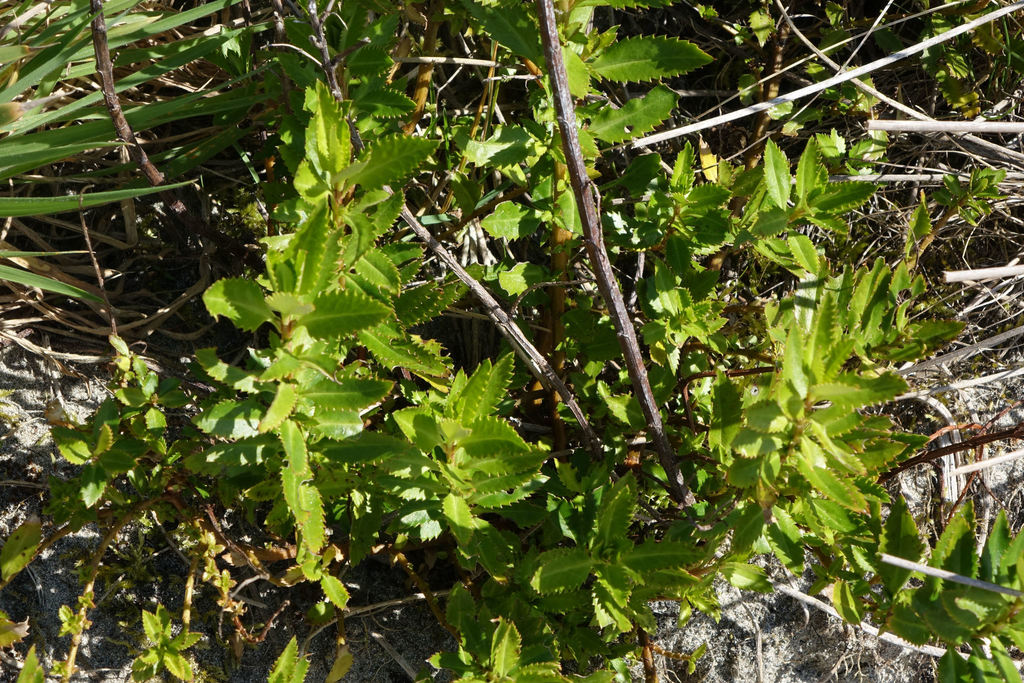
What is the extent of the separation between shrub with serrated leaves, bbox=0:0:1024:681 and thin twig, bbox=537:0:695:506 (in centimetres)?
9

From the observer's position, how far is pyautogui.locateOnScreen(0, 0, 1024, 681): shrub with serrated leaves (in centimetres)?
123

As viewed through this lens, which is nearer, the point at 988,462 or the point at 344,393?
the point at 344,393

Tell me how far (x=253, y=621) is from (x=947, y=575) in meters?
1.50

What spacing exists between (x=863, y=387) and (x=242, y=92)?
1.47m

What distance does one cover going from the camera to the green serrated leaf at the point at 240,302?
1.10 meters

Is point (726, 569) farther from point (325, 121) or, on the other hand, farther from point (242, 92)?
point (242, 92)

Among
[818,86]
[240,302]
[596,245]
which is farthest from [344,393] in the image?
[818,86]

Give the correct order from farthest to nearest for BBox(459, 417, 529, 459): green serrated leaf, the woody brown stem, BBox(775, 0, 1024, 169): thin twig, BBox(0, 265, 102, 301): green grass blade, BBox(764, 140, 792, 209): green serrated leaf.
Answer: BBox(775, 0, 1024, 169): thin twig < the woody brown stem < BBox(0, 265, 102, 301): green grass blade < BBox(764, 140, 792, 209): green serrated leaf < BBox(459, 417, 529, 459): green serrated leaf

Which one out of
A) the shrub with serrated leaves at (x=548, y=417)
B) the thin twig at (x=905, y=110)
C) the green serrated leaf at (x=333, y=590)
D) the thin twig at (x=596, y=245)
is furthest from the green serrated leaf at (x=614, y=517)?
the thin twig at (x=905, y=110)

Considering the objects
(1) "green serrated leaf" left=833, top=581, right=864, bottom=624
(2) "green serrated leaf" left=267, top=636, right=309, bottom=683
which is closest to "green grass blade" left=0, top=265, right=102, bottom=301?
(2) "green serrated leaf" left=267, top=636, right=309, bottom=683

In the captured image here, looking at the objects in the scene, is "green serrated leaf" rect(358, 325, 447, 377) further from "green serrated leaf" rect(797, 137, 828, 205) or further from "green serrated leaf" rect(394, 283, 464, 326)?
"green serrated leaf" rect(797, 137, 828, 205)

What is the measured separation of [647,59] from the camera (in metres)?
1.45

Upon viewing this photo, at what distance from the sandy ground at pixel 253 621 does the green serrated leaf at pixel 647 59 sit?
1.29m

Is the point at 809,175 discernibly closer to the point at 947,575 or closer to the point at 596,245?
the point at 596,245
